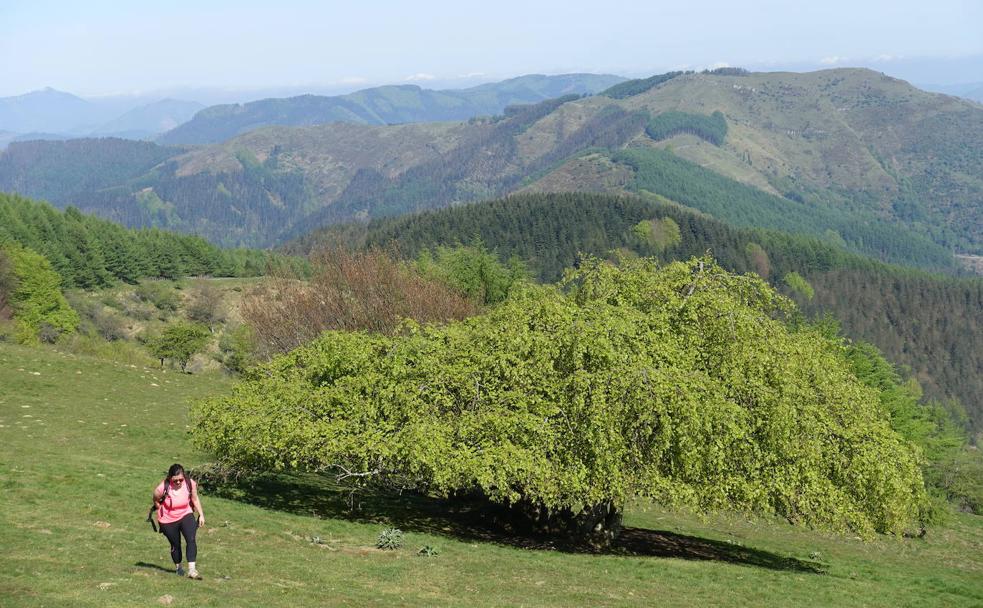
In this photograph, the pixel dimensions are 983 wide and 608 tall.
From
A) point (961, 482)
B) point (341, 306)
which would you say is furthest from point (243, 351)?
point (961, 482)

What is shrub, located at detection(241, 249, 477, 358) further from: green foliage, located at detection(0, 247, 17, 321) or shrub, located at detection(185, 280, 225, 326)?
shrub, located at detection(185, 280, 225, 326)

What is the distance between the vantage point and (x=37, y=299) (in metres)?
97.7

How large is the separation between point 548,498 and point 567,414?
133 inches

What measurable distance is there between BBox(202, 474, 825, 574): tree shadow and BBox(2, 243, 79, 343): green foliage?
73.5 meters

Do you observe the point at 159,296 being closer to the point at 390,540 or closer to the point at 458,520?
the point at 458,520

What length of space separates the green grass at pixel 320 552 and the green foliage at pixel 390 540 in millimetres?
626

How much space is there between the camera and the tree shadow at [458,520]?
31297 millimetres

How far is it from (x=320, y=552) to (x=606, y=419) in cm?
1094

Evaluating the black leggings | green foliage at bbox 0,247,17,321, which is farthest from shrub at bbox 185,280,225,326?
the black leggings

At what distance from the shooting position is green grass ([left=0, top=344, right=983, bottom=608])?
19.1 meters

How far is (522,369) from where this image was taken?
1095 inches

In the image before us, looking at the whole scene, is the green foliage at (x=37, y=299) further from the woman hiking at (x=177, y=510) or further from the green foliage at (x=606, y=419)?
the woman hiking at (x=177, y=510)

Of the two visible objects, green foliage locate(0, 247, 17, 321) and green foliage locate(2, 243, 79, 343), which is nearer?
green foliage locate(2, 243, 79, 343)

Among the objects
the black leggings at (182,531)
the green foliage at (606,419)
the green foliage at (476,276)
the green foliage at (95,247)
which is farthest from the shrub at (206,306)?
the black leggings at (182,531)
